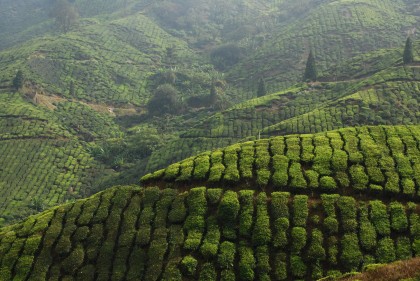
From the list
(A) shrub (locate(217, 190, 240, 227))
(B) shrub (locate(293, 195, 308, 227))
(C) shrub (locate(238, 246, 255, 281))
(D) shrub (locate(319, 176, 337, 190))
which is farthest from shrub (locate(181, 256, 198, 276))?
(D) shrub (locate(319, 176, 337, 190))

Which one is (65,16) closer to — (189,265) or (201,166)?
(201,166)

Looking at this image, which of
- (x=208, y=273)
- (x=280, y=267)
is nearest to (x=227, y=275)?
(x=208, y=273)

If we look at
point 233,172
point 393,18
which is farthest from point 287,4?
point 233,172

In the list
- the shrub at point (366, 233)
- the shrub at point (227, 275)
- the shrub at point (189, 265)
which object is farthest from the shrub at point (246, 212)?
the shrub at point (366, 233)

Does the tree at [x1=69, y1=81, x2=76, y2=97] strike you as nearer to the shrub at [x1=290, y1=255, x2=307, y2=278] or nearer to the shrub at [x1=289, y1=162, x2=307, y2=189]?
the shrub at [x1=289, y1=162, x2=307, y2=189]

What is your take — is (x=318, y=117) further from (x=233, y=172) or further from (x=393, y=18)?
(x=393, y=18)
